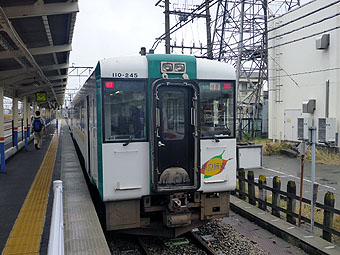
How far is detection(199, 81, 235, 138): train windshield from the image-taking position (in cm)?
581

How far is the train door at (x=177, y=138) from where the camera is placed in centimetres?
557

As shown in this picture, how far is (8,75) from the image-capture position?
453 inches

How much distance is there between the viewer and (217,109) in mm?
5930

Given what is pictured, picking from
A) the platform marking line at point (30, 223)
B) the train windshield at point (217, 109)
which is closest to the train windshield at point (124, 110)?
the train windshield at point (217, 109)

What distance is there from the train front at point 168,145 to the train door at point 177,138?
0.02 metres

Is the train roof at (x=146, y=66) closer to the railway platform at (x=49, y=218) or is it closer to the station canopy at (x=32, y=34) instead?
the station canopy at (x=32, y=34)

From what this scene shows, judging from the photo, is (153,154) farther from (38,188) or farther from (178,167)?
(38,188)

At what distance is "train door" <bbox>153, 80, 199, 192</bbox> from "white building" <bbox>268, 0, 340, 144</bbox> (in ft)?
32.4

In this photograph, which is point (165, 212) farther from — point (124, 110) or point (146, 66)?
point (146, 66)

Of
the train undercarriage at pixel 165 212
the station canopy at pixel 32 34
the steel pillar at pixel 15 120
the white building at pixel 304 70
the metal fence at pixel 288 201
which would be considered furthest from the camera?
the white building at pixel 304 70

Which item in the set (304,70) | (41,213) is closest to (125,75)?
(41,213)

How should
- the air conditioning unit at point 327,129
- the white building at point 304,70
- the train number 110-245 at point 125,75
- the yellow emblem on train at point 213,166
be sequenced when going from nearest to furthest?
the train number 110-245 at point 125,75 → the yellow emblem on train at point 213,166 → the air conditioning unit at point 327,129 → the white building at point 304,70

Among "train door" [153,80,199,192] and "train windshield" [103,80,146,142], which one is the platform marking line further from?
"train door" [153,80,199,192]

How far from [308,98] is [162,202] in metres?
14.5
